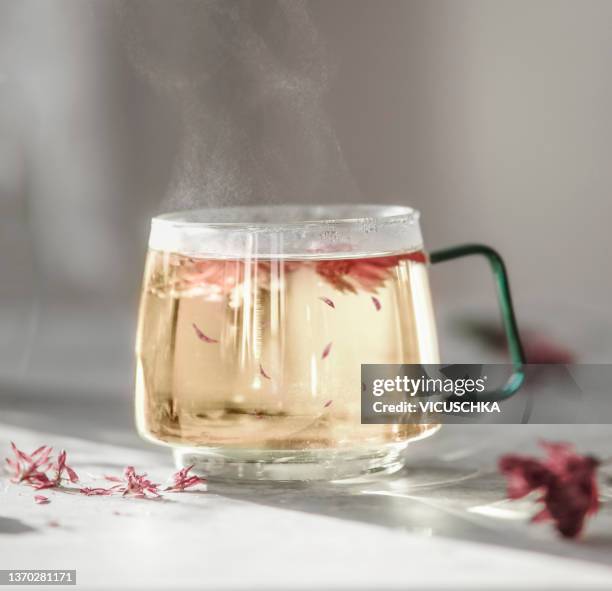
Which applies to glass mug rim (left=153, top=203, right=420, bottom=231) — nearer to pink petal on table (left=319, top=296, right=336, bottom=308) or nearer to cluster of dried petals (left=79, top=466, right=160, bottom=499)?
pink petal on table (left=319, top=296, right=336, bottom=308)

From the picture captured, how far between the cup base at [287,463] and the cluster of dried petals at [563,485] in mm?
104

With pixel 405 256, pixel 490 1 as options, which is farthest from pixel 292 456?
pixel 490 1

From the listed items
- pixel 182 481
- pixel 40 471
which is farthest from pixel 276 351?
pixel 40 471

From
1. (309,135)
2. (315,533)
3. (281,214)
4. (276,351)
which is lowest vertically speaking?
(315,533)

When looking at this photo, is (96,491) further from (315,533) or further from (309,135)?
(309,135)

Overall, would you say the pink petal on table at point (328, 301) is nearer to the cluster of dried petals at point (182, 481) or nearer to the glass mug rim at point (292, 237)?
the glass mug rim at point (292, 237)

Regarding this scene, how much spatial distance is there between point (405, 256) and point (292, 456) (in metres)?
0.17

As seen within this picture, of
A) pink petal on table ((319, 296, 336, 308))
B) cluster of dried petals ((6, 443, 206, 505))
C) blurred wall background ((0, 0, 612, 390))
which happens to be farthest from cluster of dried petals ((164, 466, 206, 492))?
blurred wall background ((0, 0, 612, 390))

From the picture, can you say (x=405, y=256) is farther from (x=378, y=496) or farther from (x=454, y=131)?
(x=454, y=131)

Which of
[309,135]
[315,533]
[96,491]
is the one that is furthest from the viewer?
[309,135]

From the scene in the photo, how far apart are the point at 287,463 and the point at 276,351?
0.08m

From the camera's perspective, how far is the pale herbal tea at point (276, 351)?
76 cm

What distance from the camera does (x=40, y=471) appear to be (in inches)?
33.7

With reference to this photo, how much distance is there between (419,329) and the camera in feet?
2.71
